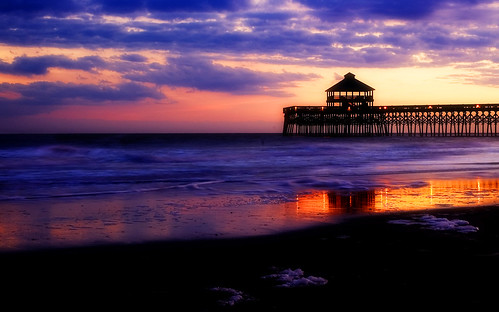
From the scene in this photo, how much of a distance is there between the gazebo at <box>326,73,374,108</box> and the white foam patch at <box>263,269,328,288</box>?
60.6 m

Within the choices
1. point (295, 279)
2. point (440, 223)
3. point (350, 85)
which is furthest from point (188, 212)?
point (350, 85)

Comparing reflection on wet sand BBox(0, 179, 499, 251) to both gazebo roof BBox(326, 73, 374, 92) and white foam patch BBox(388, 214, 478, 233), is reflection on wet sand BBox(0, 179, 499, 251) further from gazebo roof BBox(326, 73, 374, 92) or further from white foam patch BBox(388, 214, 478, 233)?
gazebo roof BBox(326, 73, 374, 92)

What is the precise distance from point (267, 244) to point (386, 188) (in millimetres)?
7771

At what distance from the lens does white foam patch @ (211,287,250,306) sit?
14.2 ft

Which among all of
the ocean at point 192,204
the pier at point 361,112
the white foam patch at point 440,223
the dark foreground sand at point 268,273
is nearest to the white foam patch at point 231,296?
the dark foreground sand at point 268,273

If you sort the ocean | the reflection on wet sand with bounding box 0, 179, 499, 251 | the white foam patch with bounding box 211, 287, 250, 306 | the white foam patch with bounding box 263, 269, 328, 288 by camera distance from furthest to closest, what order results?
the ocean < the reflection on wet sand with bounding box 0, 179, 499, 251 < the white foam patch with bounding box 263, 269, 328, 288 < the white foam patch with bounding box 211, 287, 250, 306

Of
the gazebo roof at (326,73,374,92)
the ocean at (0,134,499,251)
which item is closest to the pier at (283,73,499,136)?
the gazebo roof at (326,73,374,92)

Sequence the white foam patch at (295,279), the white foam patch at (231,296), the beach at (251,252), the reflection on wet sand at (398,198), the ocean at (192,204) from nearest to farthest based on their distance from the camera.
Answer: the white foam patch at (231,296) < the beach at (251,252) < the white foam patch at (295,279) < the ocean at (192,204) < the reflection on wet sand at (398,198)

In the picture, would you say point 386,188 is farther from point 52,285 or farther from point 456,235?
point 52,285

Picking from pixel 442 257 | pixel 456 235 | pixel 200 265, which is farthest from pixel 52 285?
pixel 456 235

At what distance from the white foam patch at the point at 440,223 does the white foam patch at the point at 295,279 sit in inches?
119

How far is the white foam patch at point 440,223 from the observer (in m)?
7.29

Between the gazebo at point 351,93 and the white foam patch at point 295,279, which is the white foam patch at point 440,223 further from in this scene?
the gazebo at point 351,93

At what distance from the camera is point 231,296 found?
4484mm
